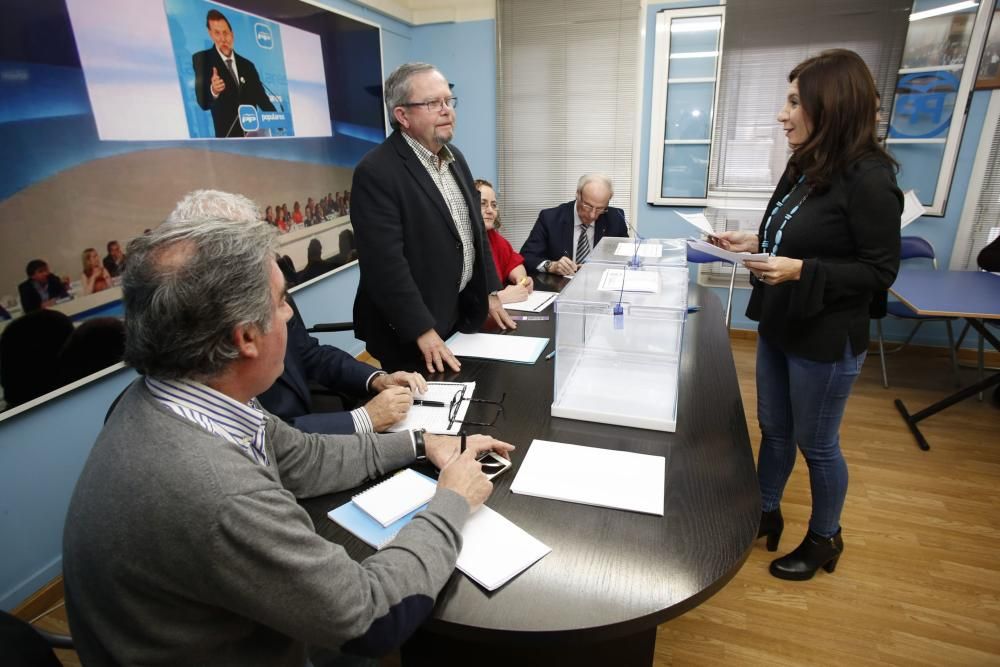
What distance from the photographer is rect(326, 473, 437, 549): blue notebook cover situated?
96 centimetres

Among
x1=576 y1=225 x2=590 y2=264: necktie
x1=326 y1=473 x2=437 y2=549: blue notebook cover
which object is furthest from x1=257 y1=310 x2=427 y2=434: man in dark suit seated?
x1=576 y1=225 x2=590 y2=264: necktie

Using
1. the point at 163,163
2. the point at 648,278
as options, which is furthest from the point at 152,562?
the point at 163,163

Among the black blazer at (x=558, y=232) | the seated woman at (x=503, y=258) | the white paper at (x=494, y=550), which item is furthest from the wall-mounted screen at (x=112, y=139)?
the black blazer at (x=558, y=232)

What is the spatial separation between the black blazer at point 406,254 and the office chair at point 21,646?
108 cm

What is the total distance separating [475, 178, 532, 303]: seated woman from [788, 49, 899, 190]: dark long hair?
1285 millimetres

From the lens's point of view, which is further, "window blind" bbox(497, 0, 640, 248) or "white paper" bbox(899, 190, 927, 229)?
"window blind" bbox(497, 0, 640, 248)

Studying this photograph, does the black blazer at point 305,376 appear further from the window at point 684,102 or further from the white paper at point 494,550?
the window at point 684,102

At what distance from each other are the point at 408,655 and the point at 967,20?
4.53 m

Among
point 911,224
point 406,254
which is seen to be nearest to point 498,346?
point 406,254

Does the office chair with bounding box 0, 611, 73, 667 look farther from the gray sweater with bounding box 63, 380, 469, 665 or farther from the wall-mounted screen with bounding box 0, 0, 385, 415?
the wall-mounted screen with bounding box 0, 0, 385, 415

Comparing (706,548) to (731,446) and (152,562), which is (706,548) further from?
(152,562)

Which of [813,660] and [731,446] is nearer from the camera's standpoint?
[731,446]

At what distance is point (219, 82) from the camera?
2.53m

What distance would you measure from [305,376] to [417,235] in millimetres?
606
